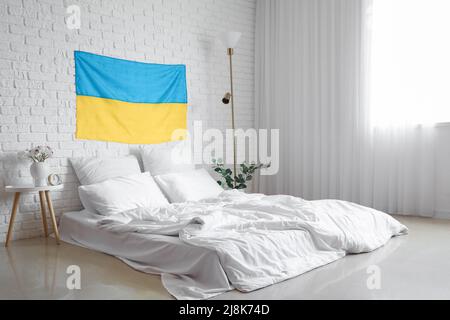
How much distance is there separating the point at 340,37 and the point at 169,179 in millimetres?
2596

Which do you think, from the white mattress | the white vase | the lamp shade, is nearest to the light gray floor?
the white mattress

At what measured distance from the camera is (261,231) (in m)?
3.05

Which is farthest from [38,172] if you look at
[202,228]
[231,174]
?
[231,174]

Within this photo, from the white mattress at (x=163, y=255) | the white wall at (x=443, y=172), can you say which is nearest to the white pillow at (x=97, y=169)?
the white mattress at (x=163, y=255)

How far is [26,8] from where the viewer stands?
3.90 metres

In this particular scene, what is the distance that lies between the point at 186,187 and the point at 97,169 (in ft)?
2.69

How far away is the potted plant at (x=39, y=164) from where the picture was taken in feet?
12.3

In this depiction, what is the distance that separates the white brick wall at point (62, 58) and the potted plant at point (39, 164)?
0.69ft

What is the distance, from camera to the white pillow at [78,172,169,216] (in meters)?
3.82

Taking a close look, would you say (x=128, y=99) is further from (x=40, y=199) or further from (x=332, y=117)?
(x=332, y=117)

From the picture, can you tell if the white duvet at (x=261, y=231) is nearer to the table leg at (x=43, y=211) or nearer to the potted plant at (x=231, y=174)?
the table leg at (x=43, y=211)

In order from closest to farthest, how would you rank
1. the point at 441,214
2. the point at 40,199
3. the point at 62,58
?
the point at 40,199, the point at 62,58, the point at 441,214

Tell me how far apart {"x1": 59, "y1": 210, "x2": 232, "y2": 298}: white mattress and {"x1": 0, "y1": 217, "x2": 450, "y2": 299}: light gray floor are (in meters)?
0.07
